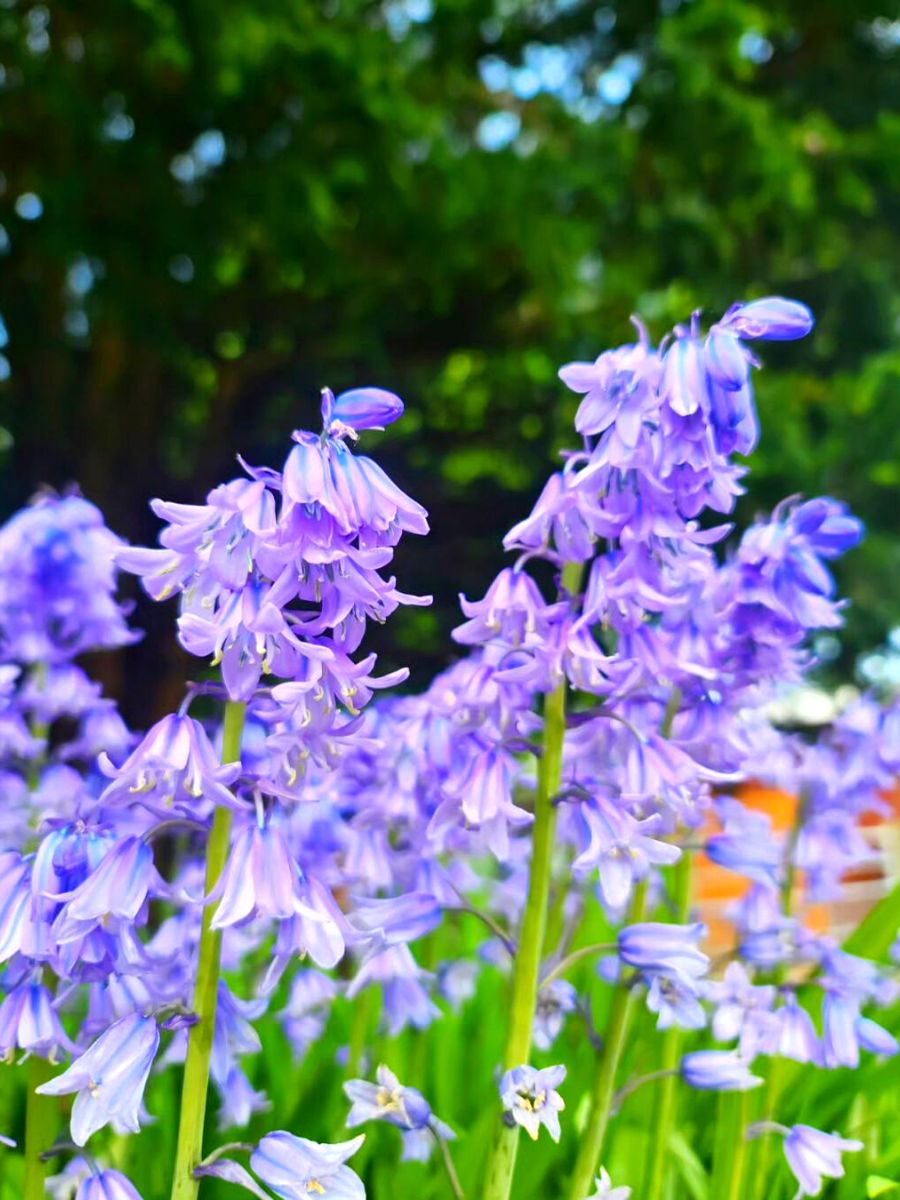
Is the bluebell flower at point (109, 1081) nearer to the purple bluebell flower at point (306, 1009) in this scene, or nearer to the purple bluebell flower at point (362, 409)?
A: the purple bluebell flower at point (362, 409)

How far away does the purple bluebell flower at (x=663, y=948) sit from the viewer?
4.99ft

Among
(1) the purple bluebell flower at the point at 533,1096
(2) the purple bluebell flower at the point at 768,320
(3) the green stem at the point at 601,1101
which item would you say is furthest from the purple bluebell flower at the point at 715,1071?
(2) the purple bluebell flower at the point at 768,320

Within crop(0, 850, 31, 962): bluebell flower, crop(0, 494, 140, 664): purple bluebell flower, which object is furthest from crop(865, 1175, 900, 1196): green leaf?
crop(0, 494, 140, 664): purple bluebell flower

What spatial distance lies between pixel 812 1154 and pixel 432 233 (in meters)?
4.47

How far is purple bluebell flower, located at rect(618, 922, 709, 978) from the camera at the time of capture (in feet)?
4.99

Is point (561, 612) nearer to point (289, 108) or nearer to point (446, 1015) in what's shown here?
point (446, 1015)

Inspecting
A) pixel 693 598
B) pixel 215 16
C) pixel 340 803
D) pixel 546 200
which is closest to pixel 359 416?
pixel 693 598

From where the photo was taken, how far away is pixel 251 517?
1217 millimetres

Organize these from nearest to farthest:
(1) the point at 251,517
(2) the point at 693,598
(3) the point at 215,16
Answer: (1) the point at 251,517 → (2) the point at 693,598 → (3) the point at 215,16

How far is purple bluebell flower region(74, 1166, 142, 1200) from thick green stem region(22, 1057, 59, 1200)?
109mm

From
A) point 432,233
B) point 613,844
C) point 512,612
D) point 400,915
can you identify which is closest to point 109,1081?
point 400,915

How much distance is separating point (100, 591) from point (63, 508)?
0.19 m

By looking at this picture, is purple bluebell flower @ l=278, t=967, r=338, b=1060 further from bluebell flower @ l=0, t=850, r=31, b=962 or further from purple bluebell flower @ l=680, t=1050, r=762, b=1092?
bluebell flower @ l=0, t=850, r=31, b=962

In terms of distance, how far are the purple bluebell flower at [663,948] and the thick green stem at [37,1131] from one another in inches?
28.9
